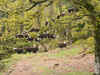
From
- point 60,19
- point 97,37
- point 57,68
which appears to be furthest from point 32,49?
point 97,37

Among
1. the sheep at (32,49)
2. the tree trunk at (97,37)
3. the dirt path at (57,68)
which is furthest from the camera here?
the sheep at (32,49)

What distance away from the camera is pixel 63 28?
6488 millimetres

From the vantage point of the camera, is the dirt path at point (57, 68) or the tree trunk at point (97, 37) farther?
the dirt path at point (57, 68)

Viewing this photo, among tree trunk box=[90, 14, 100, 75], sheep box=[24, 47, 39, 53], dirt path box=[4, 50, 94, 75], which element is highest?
tree trunk box=[90, 14, 100, 75]

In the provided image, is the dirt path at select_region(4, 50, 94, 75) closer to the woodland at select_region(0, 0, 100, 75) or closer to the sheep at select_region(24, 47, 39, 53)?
the woodland at select_region(0, 0, 100, 75)

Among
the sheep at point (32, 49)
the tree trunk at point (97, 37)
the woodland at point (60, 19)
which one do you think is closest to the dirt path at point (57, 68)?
the tree trunk at point (97, 37)

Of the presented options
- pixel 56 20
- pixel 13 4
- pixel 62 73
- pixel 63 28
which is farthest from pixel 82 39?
pixel 62 73

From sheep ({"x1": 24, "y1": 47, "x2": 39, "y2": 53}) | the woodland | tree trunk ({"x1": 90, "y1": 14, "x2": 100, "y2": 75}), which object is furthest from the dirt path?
sheep ({"x1": 24, "y1": 47, "x2": 39, "y2": 53})

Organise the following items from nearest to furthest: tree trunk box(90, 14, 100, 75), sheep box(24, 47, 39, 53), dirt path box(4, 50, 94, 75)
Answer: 1. tree trunk box(90, 14, 100, 75)
2. dirt path box(4, 50, 94, 75)
3. sheep box(24, 47, 39, 53)

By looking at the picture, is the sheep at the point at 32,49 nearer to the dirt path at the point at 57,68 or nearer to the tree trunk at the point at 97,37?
the dirt path at the point at 57,68

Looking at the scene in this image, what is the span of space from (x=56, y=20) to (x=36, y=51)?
1266cm

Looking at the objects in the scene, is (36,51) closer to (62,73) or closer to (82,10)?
(62,73)

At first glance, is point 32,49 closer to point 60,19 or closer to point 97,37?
point 60,19

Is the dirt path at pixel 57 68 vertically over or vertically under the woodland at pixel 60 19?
under
